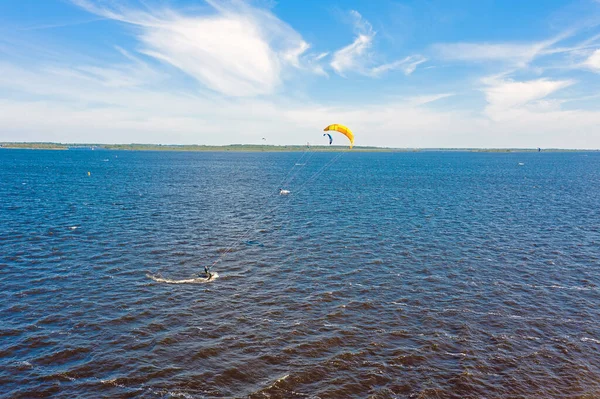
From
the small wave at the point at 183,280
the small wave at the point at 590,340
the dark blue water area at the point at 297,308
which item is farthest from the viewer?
the small wave at the point at 183,280

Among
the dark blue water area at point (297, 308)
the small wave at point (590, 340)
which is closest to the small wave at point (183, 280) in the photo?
the dark blue water area at point (297, 308)

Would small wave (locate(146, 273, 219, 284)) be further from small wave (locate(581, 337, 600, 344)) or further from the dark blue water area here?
small wave (locate(581, 337, 600, 344))

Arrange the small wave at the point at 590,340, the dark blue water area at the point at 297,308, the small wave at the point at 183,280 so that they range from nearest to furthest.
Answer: the dark blue water area at the point at 297,308 < the small wave at the point at 590,340 < the small wave at the point at 183,280

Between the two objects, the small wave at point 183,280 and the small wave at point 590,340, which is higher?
the small wave at point 183,280

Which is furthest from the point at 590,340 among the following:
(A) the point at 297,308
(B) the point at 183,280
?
(B) the point at 183,280

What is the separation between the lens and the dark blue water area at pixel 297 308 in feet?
73.0

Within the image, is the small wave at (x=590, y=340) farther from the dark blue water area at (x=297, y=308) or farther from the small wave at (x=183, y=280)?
the small wave at (x=183, y=280)

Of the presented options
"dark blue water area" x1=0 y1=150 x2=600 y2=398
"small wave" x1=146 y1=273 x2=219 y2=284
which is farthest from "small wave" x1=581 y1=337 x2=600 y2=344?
"small wave" x1=146 y1=273 x2=219 y2=284

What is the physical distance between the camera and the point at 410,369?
2338 centimetres

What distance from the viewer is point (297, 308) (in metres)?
31.2

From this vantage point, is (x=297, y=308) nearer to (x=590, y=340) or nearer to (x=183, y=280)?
(x=183, y=280)

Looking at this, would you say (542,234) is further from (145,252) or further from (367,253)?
(145,252)

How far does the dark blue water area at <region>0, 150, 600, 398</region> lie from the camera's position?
2227 cm

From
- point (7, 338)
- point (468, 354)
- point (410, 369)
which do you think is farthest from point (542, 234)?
point (7, 338)
